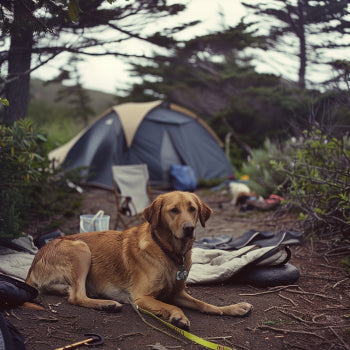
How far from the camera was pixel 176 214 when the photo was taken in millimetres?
2893

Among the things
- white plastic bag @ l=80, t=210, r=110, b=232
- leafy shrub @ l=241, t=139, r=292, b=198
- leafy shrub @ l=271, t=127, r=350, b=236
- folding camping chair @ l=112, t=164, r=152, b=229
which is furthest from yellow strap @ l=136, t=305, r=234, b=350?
leafy shrub @ l=241, t=139, r=292, b=198

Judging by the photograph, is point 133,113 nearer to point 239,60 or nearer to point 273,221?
point 273,221

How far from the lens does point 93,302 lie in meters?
2.91

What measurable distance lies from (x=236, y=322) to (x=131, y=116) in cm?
827

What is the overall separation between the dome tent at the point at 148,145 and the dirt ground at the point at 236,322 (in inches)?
274

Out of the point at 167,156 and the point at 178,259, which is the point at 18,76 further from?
the point at 167,156

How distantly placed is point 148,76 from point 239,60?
15.8 feet

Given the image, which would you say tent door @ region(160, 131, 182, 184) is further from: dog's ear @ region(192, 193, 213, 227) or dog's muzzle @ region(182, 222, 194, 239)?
dog's muzzle @ region(182, 222, 194, 239)

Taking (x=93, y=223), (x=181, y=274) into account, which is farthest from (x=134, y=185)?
(x=181, y=274)

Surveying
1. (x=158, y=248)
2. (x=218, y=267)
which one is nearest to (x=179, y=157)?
(x=218, y=267)

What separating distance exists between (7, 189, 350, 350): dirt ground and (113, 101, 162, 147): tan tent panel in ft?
22.6

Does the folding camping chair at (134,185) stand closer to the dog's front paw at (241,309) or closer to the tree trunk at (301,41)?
the tree trunk at (301,41)

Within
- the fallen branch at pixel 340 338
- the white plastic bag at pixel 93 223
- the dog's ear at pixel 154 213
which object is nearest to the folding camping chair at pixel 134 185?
the white plastic bag at pixel 93 223

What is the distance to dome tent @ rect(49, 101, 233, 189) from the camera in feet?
33.8
